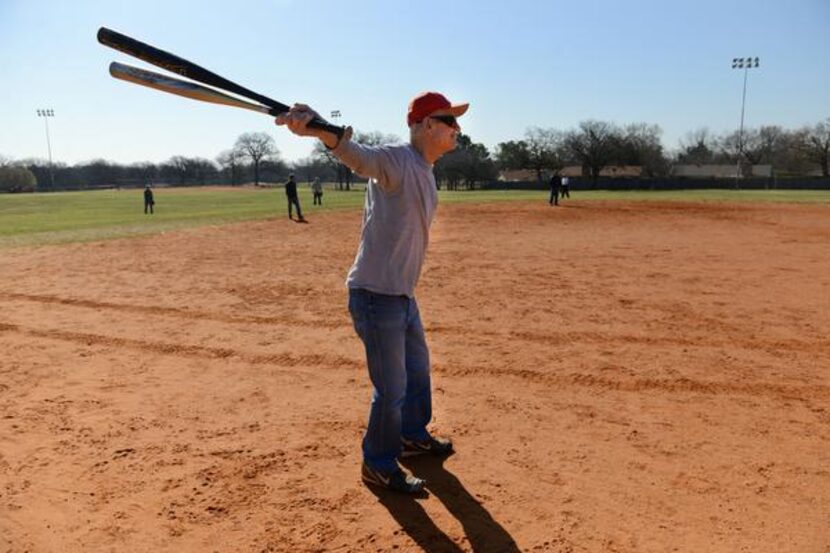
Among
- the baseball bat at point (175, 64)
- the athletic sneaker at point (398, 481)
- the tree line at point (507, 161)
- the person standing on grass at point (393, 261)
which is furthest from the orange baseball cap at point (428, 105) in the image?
the tree line at point (507, 161)

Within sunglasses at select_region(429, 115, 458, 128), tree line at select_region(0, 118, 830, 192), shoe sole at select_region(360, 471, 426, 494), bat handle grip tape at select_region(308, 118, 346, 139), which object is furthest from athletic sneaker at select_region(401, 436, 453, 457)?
tree line at select_region(0, 118, 830, 192)

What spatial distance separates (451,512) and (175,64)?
2.75 m

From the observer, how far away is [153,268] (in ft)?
40.4

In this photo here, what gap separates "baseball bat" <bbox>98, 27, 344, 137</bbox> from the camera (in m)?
3.03

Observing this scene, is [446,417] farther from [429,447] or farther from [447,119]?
[447,119]

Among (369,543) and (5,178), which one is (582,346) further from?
(5,178)

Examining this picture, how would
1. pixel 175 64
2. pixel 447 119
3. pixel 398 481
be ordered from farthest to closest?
pixel 398 481 < pixel 447 119 < pixel 175 64

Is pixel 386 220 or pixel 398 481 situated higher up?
pixel 386 220

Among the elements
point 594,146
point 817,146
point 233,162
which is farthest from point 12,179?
point 817,146

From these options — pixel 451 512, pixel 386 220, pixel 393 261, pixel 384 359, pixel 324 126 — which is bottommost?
pixel 451 512

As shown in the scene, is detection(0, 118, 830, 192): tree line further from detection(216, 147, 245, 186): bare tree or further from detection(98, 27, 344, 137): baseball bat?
detection(98, 27, 344, 137): baseball bat

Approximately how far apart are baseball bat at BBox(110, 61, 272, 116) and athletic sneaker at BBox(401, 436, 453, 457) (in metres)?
2.28

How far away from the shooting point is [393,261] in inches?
132

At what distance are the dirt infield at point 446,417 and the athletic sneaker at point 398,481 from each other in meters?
0.11
